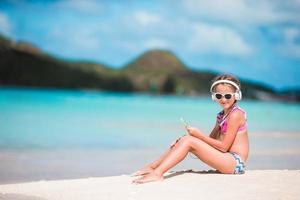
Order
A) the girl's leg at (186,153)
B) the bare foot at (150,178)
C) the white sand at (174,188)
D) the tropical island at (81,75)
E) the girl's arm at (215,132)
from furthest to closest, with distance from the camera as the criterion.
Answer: the tropical island at (81,75)
the girl's arm at (215,132)
the girl's leg at (186,153)
the bare foot at (150,178)
the white sand at (174,188)

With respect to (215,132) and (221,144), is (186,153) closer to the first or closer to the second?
(221,144)

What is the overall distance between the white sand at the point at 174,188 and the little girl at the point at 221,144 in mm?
136

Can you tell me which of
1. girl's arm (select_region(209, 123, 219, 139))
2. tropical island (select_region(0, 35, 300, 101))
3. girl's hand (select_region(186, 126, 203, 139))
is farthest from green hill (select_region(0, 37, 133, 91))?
girl's hand (select_region(186, 126, 203, 139))

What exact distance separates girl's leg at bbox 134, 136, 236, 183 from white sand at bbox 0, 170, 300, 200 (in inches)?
4.4

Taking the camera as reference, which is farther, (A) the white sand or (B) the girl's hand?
(B) the girl's hand

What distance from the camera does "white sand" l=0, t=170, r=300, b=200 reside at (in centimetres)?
493

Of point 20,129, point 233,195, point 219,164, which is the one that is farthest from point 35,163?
point 20,129

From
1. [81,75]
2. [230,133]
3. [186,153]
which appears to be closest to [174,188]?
[186,153]

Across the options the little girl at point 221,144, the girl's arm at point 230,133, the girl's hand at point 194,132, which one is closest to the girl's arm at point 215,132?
the little girl at point 221,144

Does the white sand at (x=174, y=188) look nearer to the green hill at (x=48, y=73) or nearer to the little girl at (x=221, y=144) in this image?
the little girl at (x=221, y=144)

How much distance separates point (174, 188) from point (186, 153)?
1.76ft

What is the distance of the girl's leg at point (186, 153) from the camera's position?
5566mm

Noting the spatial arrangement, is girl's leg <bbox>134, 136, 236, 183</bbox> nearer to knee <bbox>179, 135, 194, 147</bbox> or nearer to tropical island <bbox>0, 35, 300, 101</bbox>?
knee <bbox>179, 135, 194, 147</bbox>

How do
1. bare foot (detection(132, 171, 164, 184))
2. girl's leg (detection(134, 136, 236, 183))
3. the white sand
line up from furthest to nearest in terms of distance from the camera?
girl's leg (detection(134, 136, 236, 183))
bare foot (detection(132, 171, 164, 184))
the white sand
